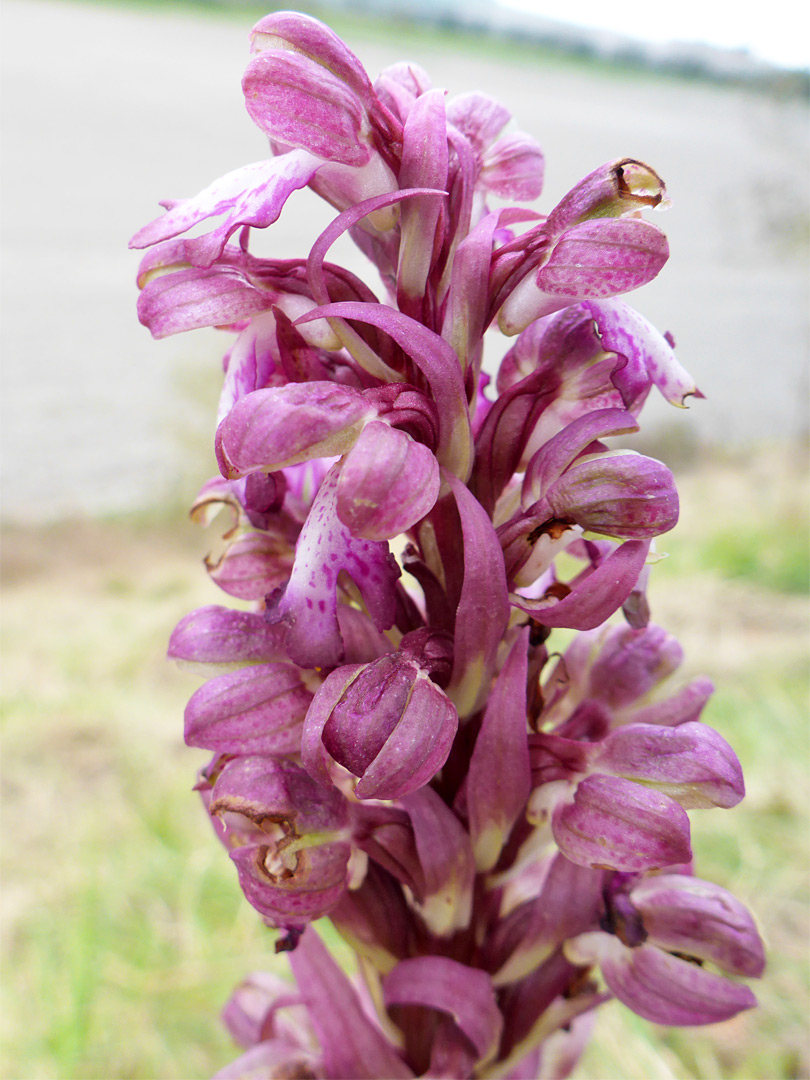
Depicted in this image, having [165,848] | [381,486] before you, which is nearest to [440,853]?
[381,486]

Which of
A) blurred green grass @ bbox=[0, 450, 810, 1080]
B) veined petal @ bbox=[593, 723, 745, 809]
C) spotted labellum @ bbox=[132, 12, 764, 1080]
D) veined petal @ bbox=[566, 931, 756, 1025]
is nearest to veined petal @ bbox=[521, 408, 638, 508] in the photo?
spotted labellum @ bbox=[132, 12, 764, 1080]

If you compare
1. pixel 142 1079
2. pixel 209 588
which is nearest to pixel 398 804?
pixel 142 1079

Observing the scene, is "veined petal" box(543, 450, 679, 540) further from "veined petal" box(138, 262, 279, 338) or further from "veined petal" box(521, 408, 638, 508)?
"veined petal" box(138, 262, 279, 338)

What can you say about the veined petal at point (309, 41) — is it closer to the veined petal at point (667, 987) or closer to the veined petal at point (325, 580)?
the veined petal at point (325, 580)

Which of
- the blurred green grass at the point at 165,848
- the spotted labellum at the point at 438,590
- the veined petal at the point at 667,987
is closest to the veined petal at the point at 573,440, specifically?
the spotted labellum at the point at 438,590

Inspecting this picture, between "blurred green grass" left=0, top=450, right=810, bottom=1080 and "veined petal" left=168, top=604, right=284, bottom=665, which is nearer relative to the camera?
"veined petal" left=168, top=604, right=284, bottom=665

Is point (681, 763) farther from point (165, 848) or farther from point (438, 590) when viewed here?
point (165, 848)
